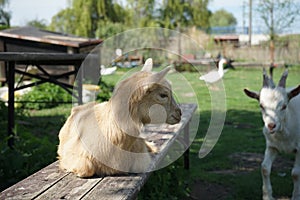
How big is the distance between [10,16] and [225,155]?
29286 mm

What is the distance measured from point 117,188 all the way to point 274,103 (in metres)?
2.20

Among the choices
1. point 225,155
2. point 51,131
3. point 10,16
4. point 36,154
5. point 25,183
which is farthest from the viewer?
point 10,16

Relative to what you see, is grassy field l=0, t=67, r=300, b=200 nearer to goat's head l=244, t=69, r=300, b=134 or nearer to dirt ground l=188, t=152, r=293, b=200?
dirt ground l=188, t=152, r=293, b=200

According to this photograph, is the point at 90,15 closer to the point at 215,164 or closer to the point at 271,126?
the point at 215,164

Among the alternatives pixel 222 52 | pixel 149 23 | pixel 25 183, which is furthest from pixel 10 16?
pixel 25 183

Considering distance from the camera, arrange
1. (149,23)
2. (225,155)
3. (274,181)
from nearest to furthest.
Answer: (274,181) → (225,155) → (149,23)

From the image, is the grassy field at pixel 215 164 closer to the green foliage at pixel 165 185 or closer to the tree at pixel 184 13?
the green foliage at pixel 165 185

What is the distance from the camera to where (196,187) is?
4.93 metres

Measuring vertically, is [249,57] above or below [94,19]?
below

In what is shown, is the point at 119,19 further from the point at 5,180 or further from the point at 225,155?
the point at 5,180

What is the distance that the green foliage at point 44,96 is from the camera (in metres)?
10.0

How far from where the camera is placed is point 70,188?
239 cm

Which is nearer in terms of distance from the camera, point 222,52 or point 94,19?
point 222,52

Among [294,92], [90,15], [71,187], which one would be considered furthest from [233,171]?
[90,15]
